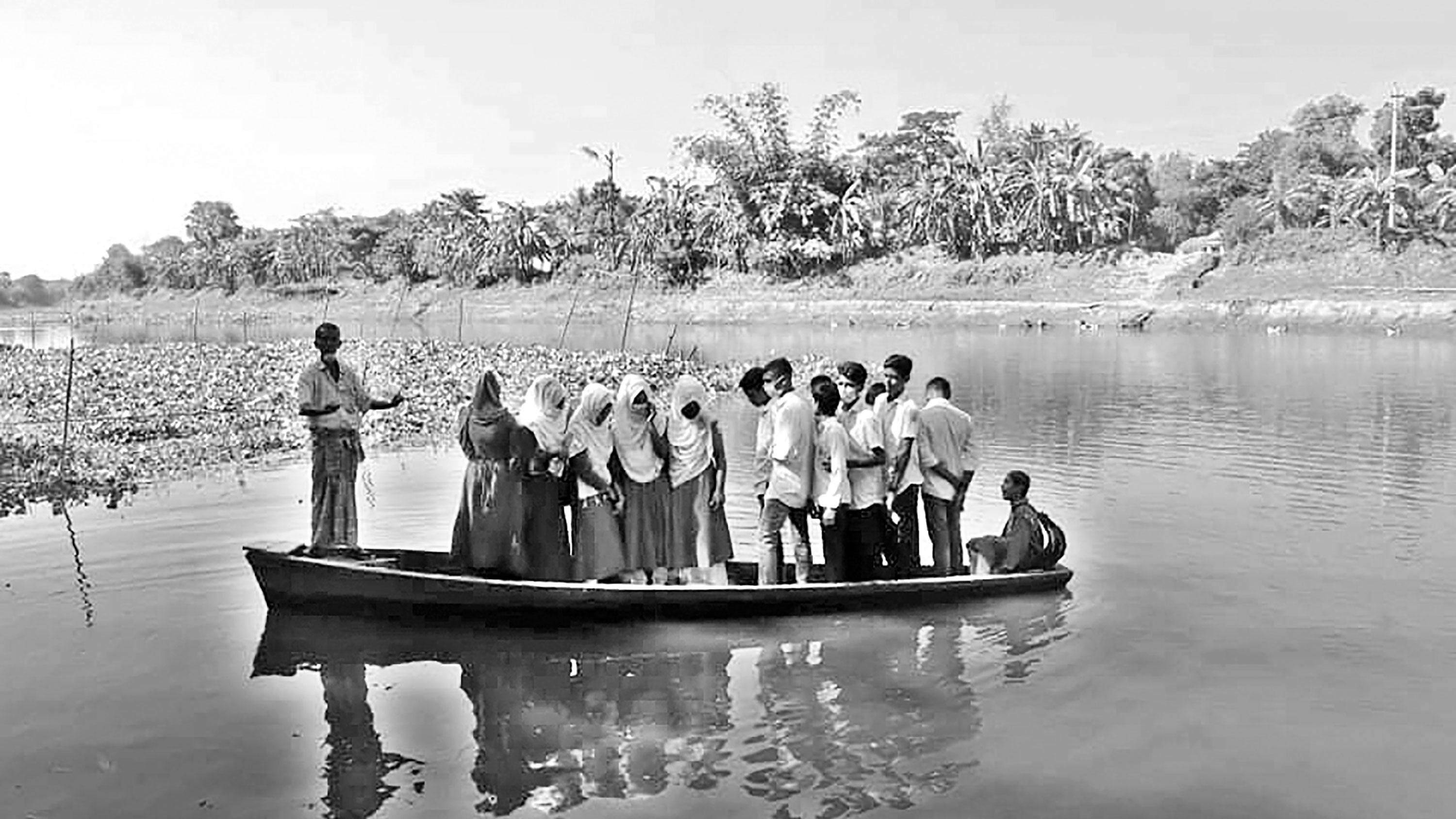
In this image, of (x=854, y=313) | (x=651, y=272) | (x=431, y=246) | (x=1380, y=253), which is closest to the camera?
(x=1380, y=253)

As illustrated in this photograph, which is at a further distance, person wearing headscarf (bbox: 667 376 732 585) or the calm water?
person wearing headscarf (bbox: 667 376 732 585)

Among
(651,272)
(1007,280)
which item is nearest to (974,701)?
(1007,280)

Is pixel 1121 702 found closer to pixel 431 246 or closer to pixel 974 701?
pixel 974 701

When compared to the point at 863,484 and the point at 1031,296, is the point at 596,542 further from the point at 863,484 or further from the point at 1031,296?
the point at 1031,296

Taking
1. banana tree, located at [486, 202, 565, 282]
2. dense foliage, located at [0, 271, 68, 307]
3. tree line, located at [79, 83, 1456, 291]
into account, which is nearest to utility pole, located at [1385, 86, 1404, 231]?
tree line, located at [79, 83, 1456, 291]

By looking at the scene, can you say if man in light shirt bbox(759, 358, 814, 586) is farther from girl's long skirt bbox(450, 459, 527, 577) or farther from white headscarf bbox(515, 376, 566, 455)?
girl's long skirt bbox(450, 459, 527, 577)

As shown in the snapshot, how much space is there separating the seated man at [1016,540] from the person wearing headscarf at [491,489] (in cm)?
356

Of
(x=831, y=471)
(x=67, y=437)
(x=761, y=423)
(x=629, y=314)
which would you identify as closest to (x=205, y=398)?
(x=67, y=437)

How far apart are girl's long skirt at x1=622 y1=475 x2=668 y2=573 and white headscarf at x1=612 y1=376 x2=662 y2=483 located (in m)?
0.08

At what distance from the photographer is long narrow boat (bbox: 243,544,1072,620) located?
25.9ft

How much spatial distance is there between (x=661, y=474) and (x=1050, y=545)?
10.1 feet

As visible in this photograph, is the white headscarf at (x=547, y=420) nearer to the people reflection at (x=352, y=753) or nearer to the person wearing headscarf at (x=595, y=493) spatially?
the person wearing headscarf at (x=595, y=493)

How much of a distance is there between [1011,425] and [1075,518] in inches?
276

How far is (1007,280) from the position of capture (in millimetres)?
56688
